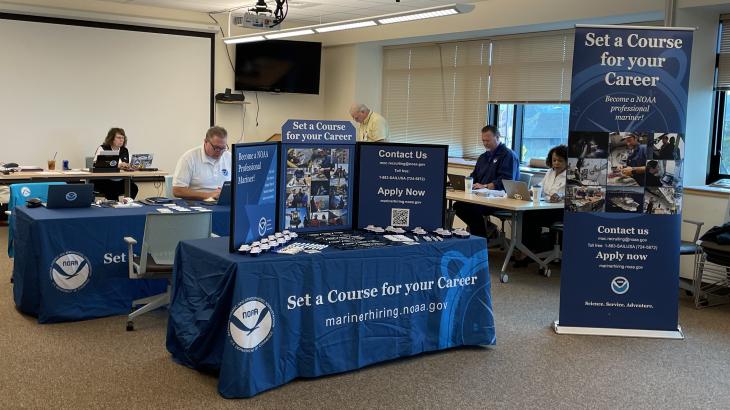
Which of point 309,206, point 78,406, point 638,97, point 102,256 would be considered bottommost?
point 78,406

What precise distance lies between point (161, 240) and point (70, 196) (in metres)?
1.07

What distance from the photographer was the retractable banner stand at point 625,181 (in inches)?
204

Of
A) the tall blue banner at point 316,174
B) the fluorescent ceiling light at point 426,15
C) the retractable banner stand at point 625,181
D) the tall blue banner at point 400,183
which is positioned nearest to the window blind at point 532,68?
the fluorescent ceiling light at point 426,15

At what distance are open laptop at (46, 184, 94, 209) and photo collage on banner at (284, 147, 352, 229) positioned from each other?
1958 millimetres

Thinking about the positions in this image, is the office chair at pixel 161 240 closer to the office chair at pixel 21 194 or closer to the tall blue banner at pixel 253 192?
the tall blue banner at pixel 253 192

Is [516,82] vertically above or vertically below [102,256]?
above

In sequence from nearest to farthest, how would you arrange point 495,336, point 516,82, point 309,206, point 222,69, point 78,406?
point 78,406 → point 309,206 → point 495,336 → point 516,82 → point 222,69

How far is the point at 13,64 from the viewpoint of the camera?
9398mm

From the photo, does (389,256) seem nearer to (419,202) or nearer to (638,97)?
(419,202)

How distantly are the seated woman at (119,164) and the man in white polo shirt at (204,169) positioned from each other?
282cm

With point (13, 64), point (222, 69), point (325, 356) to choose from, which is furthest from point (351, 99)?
point (325, 356)

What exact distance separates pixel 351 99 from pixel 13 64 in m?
4.62

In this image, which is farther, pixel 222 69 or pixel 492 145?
pixel 222 69

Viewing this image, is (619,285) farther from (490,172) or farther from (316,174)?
(490,172)
